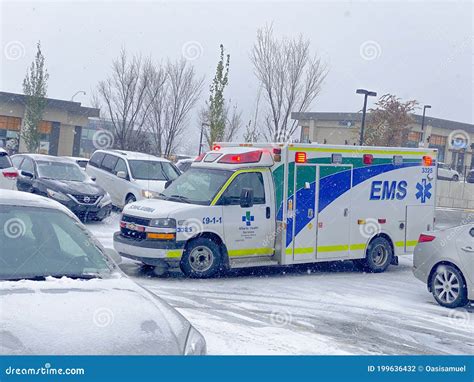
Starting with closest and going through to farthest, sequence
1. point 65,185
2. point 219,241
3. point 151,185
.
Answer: point 219,241 → point 65,185 → point 151,185

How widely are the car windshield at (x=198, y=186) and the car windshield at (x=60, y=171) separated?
577 centimetres

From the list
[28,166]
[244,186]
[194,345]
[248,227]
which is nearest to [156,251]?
[248,227]

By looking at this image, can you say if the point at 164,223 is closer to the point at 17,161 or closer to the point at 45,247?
the point at 45,247

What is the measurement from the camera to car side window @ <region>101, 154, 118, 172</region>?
19047 millimetres

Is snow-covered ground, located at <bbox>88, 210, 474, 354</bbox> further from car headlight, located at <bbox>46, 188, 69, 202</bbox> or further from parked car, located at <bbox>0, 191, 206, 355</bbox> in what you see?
car headlight, located at <bbox>46, 188, 69, 202</bbox>

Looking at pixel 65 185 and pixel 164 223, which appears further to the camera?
pixel 65 185

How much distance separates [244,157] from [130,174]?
286 inches

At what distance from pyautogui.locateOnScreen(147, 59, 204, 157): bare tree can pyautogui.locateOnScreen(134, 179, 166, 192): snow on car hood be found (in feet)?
43.8

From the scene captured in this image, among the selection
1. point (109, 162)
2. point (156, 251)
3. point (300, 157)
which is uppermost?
point (300, 157)

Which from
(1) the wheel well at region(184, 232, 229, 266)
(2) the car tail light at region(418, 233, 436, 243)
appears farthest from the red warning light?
(2) the car tail light at region(418, 233, 436, 243)

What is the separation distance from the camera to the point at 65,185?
16.2 meters

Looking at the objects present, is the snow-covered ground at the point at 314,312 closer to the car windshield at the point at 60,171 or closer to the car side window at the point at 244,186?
the car side window at the point at 244,186
